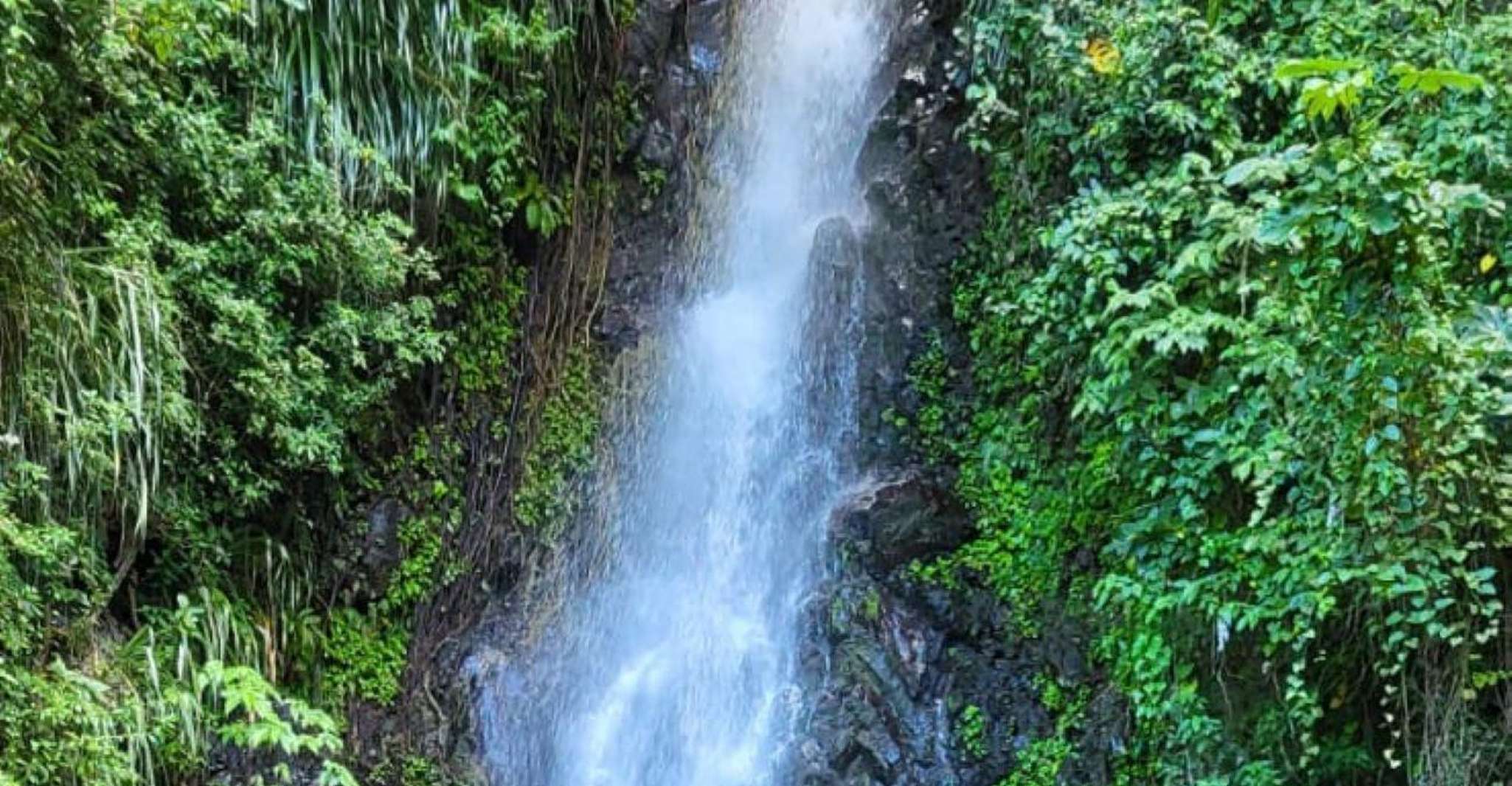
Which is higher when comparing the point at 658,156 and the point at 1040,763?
the point at 658,156

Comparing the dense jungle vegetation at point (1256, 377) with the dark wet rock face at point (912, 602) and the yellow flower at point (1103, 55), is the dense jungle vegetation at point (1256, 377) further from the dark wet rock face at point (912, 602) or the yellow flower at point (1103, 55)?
the dark wet rock face at point (912, 602)

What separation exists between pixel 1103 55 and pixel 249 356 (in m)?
4.09

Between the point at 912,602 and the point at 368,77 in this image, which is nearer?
the point at 368,77

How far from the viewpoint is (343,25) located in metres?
4.88

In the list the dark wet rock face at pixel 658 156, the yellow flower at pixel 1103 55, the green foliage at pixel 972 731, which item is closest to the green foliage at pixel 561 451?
the dark wet rock face at pixel 658 156

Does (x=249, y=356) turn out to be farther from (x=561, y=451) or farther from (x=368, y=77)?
(x=561, y=451)

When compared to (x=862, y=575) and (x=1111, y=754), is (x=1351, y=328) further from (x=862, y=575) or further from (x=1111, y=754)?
(x=862, y=575)

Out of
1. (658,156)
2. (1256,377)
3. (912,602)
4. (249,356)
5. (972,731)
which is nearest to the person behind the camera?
(1256,377)

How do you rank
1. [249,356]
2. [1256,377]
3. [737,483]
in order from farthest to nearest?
[737,483]
[249,356]
[1256,377]

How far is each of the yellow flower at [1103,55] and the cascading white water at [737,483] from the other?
1.99 metres

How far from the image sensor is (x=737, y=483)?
20.2 ft

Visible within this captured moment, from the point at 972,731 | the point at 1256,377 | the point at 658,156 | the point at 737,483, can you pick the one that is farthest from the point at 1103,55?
the point at 972,731

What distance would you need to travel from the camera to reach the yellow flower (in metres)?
4.78

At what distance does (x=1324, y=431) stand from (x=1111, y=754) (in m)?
2.04
